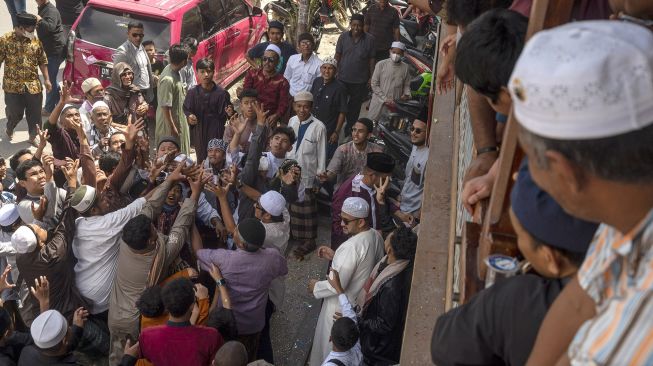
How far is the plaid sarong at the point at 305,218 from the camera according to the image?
6.70m

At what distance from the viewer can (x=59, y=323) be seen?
397cm

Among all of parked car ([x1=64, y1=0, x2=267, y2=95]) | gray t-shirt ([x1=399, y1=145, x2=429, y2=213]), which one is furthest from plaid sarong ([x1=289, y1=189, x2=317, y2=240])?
parked car ([x1=64, y1=0, x2=267, y2=95])

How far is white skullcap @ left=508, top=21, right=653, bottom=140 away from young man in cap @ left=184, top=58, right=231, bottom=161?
635cm

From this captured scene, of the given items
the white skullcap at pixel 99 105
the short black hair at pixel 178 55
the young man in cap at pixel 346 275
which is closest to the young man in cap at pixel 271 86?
the short black hair at pixel 178 55

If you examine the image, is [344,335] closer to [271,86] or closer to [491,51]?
[491,51]

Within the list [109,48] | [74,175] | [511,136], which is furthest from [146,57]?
[511,136]

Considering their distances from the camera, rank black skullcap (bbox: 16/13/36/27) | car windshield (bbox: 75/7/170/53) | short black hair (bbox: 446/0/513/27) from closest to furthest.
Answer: short black hair (bbox: 446/0/513/27)
black skullcap (bbox: 16/13/36/27)
car windshield (bbox: 75/7/170/53)

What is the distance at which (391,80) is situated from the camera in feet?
27.8

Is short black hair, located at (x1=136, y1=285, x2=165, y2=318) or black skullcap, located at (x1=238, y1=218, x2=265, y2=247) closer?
short black hair, located at (x1=136, y1=285, x2=165, y2=318)

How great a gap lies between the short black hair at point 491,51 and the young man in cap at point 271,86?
5.75 meters

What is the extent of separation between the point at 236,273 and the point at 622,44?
145 inches

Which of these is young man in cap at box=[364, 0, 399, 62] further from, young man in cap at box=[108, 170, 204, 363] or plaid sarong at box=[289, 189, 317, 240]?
young man in cap at box=[108, 170, 204, 363]

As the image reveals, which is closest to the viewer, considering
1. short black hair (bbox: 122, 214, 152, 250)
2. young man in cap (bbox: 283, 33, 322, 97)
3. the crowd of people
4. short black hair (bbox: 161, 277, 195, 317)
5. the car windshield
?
short black hair (bbox: 161, 277, 195, 317)

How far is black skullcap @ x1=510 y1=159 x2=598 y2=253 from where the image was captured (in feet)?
5.07
